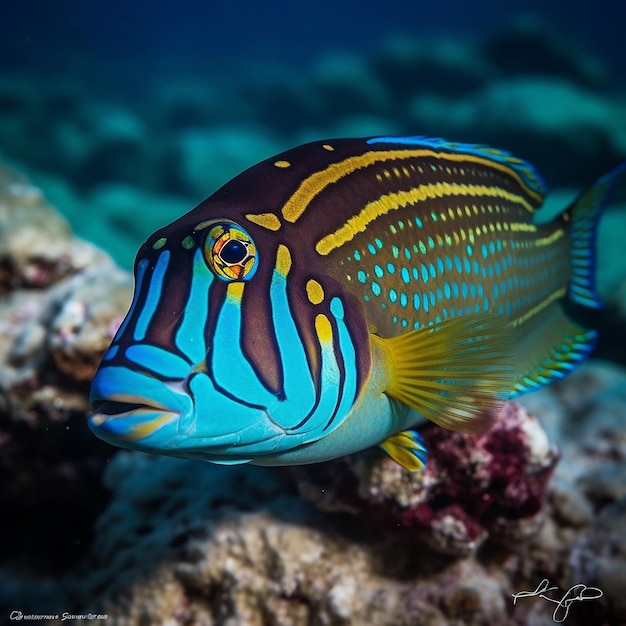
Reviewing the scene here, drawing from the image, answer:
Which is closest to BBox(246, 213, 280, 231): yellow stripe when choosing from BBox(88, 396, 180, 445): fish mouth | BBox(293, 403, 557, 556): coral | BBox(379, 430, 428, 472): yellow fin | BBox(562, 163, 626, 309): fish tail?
BBox(88, 396, 180, 445): fish mouth

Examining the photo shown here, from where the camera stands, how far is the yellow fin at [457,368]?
1.86m

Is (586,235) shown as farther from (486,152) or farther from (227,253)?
(227,253)

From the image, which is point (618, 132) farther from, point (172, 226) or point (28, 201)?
point (172, 226)

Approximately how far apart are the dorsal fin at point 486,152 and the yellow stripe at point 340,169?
0.04m

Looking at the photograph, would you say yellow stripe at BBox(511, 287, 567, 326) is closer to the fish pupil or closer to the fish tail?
the fish tail

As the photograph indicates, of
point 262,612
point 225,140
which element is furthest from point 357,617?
point 225,140

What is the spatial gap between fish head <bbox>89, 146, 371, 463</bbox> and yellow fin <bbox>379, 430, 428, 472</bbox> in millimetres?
579

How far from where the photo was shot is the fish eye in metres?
1.52

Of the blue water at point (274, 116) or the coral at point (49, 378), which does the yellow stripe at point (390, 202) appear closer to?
the coral at point (49, 378)

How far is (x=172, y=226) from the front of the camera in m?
1.65

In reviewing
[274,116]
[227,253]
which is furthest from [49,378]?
[274,116]
